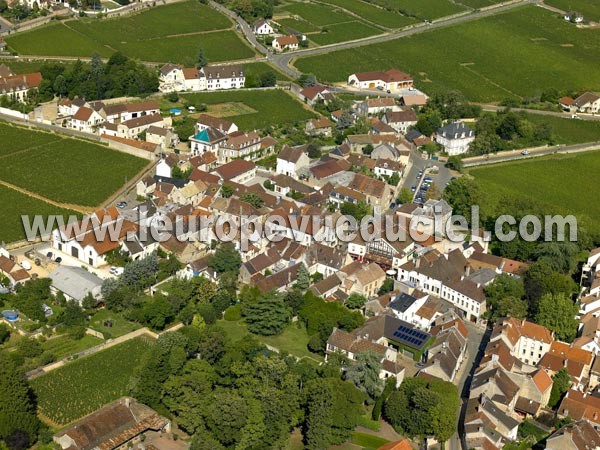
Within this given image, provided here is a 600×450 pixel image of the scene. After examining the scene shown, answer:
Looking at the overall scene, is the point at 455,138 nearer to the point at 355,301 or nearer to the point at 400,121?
the point at 400,121

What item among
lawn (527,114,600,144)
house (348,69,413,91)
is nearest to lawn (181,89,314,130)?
house (348,69,413,91)

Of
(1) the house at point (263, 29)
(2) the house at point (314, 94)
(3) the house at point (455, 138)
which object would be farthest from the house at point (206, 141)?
(1) the house at point (263, 29)

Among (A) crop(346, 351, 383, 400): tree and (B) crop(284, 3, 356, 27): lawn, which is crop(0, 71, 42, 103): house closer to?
(B) crop(284, 3, 356, 27): lawn

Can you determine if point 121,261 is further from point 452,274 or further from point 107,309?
point 452,274

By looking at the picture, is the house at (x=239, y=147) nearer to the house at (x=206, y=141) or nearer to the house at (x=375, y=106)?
the house at (x=206, y=141)

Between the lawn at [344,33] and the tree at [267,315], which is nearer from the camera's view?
the tree at [267,315]

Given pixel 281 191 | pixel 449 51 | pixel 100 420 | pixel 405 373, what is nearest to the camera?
pixel 100 420

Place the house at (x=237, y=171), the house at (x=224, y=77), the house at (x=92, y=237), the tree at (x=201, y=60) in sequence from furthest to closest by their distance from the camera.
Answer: the tree at (x=201, y=60), the house at (x=224, y=77), the house at (x=237, y=171), the house at (x=92, y=237)

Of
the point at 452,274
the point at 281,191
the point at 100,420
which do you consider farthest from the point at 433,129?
the point at 100,420
